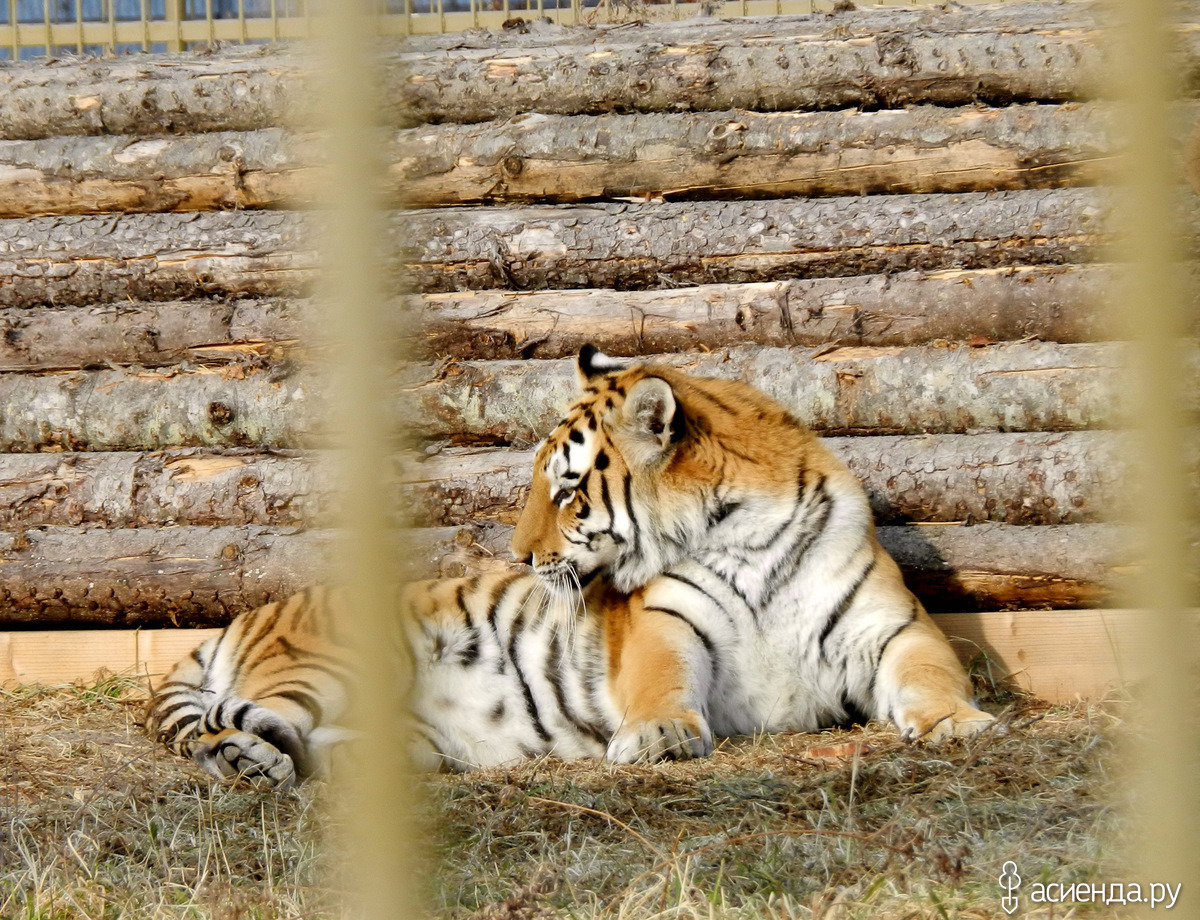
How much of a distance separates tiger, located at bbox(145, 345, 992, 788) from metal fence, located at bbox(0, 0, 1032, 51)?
103 inches

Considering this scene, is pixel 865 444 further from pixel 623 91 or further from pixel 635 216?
pixel 623 91

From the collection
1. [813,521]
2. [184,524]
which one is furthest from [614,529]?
[184,524]

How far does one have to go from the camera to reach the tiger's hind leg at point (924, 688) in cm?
291

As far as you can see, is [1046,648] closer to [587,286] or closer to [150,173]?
[587,286]

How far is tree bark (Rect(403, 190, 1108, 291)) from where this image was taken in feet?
13.1

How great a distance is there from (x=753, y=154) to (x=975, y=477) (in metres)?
1.32

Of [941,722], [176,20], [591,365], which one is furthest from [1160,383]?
[176,20]

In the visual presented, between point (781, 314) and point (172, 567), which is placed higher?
point (781, 314)

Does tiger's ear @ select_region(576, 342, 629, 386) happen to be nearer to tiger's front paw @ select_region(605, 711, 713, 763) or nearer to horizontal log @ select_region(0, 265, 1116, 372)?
horizontal log @ select_region(0, 265, 1116, 372)

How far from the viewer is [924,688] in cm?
307

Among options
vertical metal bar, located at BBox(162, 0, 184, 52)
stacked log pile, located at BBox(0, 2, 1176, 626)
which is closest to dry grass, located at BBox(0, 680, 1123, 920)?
stacked log pile, located at BBox(0, 2, 1176, 626)

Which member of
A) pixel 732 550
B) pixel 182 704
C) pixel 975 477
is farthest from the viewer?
pixel 975 477

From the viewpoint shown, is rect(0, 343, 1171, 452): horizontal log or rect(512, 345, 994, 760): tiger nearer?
rect(512, 345, 994, 760): tiger

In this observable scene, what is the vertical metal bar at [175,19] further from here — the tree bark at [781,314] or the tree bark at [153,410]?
the tree bark at [781,314]
